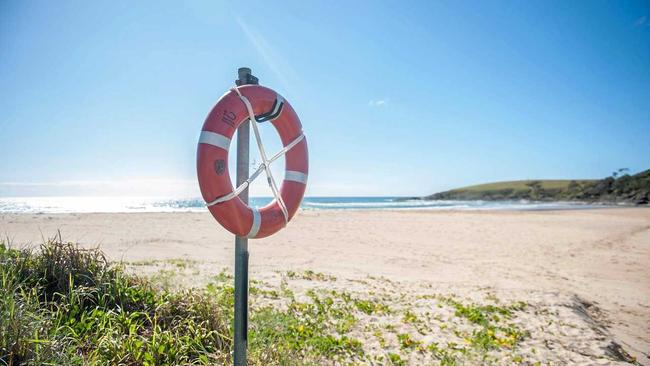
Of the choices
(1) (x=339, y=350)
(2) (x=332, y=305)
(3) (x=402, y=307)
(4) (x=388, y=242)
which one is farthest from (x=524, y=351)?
(4) (x=388, y=242)

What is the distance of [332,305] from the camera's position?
3857 mm

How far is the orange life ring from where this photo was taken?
6.56 ft

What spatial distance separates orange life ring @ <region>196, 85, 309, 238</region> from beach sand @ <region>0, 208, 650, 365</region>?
1723mm

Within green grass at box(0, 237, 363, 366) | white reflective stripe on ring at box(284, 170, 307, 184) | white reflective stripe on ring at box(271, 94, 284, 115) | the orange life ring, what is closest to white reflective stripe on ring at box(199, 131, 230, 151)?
the orange life ring

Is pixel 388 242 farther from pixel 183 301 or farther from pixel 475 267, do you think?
pixel 183 301

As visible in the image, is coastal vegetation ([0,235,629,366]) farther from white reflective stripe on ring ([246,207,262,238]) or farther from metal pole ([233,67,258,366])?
white reflective stripe on ring ([246,207,262,238])

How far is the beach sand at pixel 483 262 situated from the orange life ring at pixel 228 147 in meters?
1.72

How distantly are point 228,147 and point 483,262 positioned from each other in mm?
6545

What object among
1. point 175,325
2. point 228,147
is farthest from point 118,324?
point 228,147

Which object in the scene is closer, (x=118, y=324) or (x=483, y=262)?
(x=118, y=324)

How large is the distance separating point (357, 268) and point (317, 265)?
2.62 ft

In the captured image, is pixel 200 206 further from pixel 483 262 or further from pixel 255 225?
pixel 255 225

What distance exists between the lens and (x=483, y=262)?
6867mm

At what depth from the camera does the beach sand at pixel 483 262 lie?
3.43m
